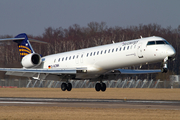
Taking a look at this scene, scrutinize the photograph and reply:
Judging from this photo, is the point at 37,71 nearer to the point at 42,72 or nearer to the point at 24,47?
the point at 42,72

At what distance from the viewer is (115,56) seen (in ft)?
77.3

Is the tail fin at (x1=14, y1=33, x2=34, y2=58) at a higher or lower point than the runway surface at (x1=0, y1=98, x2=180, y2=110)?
higher

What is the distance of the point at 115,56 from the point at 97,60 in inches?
82.1

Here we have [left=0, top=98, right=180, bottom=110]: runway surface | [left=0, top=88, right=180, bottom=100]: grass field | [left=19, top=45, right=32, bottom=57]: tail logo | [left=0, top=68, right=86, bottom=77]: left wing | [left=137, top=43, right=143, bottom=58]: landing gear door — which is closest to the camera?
[left=0, top=98, right=180, bottom=110]: runway surface

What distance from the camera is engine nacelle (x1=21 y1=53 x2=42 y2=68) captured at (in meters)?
29.9

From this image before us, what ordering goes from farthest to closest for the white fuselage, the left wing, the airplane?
the left wing < the airplane < the white fuselage

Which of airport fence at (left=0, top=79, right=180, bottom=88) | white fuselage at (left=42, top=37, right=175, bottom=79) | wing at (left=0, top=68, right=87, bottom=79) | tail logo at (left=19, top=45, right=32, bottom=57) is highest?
tail logo at (left=19, top=45, right=32, bottom=57)

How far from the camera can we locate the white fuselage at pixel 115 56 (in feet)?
70.8

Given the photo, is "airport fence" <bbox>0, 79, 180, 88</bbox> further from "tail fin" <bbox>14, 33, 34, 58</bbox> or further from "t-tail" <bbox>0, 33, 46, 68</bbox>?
"t-tail" <bbox>0, 33, 46, 68</bbox>

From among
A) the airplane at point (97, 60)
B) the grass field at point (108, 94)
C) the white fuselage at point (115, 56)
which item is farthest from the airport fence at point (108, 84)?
the white fuselage at point (115, 56)

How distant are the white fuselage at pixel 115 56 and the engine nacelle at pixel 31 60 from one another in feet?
7.22

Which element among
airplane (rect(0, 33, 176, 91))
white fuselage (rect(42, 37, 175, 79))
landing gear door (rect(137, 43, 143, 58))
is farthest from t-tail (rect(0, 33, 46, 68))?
landing gear door (rect(137, 43, 143, 58))

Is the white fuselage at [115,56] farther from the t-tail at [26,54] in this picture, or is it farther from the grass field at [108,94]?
the t-tail at [26,54]

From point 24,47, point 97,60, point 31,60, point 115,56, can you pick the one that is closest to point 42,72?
point 31,60
